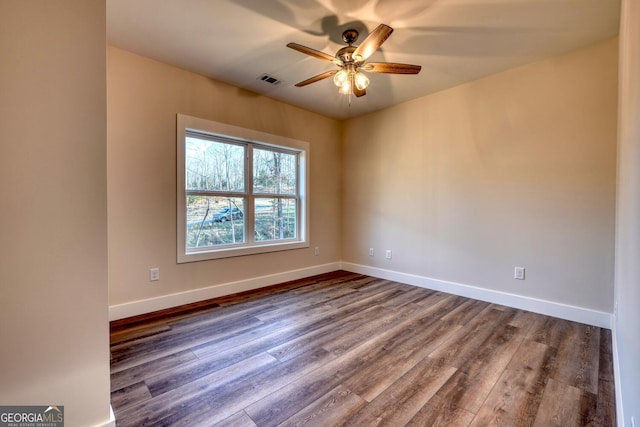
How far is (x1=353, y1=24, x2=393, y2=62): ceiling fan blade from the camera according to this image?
1861 mm

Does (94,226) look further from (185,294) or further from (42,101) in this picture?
(185,294)

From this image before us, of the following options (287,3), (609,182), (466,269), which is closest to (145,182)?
(287,3)

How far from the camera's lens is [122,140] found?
2.65 metres

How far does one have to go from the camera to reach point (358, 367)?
1.89m

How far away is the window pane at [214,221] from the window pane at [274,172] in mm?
421

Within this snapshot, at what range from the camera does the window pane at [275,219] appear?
3.85 metres

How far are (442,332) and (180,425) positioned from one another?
2.05 m

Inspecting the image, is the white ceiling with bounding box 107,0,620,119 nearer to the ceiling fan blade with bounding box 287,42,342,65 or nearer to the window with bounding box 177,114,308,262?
the ceiling fan blade with bounding box 287,42,342,65

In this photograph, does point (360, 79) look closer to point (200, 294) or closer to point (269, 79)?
point (269, 79)

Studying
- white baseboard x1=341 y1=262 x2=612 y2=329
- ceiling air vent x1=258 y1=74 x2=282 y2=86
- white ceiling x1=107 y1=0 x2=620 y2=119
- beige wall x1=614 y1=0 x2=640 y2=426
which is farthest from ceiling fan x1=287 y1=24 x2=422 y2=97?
white baseboard x1=341 y1=262 x2=612 y2=329

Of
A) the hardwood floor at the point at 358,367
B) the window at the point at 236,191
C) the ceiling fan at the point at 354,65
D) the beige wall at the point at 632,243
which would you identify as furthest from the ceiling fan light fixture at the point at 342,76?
the hardwood floor at the point at 358,367

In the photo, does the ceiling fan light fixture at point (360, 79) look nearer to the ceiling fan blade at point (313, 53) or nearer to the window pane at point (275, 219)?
the ceiling fan blade at point (313, 53)

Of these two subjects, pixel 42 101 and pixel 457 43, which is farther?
pixel 457 43

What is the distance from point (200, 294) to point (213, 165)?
152 cm
